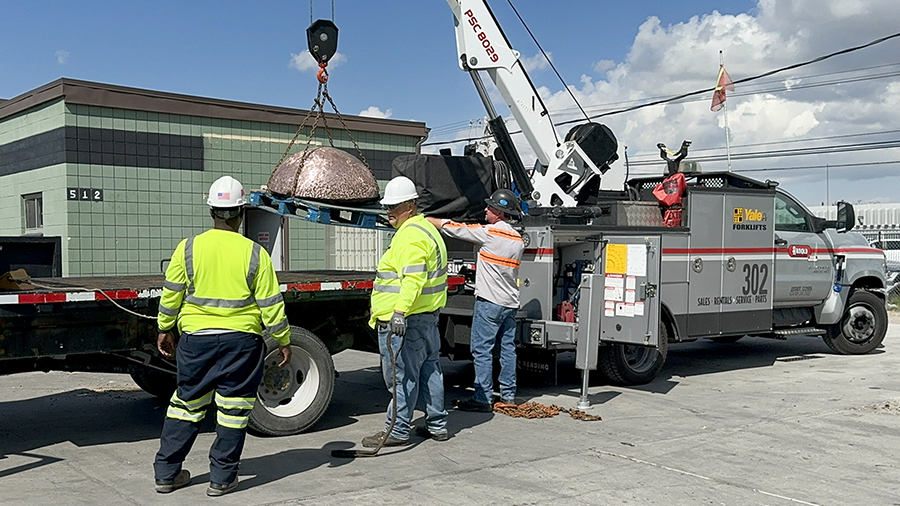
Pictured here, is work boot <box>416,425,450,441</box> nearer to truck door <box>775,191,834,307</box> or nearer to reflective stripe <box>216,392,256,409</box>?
reflective stripe <box>216,392,256,409</box>

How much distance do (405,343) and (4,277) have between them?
284cm

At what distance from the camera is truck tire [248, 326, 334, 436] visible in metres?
7.10

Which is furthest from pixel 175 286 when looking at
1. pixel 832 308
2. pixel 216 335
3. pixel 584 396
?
pixel 832 308

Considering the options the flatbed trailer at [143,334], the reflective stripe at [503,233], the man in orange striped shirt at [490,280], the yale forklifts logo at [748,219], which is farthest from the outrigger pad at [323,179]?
the yale forklifts logo at [748,219]

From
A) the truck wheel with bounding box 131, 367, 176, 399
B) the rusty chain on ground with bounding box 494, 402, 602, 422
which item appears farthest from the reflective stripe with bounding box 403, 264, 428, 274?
the truck wheel with bounding box 131, 367, 176, 399

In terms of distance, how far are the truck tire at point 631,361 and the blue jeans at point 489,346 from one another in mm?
1671

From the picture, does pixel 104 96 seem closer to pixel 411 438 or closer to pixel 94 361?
pixel 94 361

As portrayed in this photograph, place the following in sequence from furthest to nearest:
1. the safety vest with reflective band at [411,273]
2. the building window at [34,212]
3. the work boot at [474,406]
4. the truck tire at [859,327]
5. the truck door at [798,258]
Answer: the building window at [34,212]
the truck tire at [859,327]
the truck door at [798,258]
the work boot at [474,406]
the safety vest with reflective band at [411,273]

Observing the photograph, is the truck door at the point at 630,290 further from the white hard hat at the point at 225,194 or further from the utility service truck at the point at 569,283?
the white hard hat at the point at 225,194

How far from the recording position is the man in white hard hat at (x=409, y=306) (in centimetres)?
652

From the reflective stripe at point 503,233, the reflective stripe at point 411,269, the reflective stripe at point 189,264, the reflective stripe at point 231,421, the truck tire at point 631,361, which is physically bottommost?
the truck tire at point 631,361

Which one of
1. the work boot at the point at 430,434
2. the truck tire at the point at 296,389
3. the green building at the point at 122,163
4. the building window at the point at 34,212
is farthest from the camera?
the building window at the point at 34,212

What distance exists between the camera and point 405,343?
671 centimetres

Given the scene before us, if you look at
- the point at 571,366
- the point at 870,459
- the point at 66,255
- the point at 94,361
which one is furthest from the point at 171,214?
the point at 870,459
